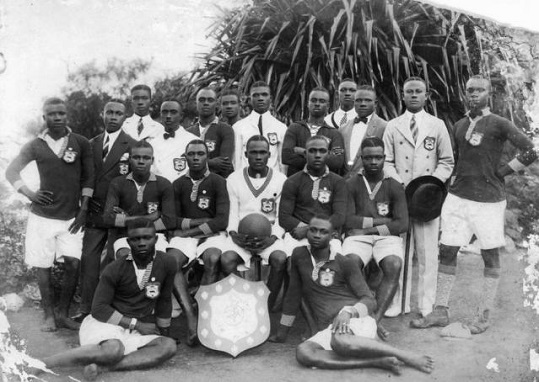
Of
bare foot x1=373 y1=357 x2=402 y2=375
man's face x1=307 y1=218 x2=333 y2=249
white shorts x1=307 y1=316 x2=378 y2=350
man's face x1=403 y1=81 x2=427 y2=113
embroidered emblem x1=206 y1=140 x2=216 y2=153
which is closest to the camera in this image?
bare foot x1=373 y1=357 x2=402 y2=375

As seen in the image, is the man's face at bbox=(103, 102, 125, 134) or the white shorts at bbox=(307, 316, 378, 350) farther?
the man's face at bbox=(103, 102, 125, 134)

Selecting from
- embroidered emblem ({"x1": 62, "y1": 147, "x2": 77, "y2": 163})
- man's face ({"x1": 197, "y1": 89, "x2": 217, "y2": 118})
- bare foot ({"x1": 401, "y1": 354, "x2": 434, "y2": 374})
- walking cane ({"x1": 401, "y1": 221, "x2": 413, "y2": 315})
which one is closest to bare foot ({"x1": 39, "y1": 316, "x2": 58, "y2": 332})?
embroidered emblem ({"x1": 62, "y1": 147, "x2": 77, "y2": 163})

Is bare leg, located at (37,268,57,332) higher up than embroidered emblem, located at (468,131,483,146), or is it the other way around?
embroidered emblem, located at (468,131,483,146)

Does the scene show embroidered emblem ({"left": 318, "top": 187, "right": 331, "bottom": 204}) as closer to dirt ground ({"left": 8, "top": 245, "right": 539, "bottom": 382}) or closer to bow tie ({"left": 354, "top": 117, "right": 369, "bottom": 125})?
bow tie ({"left": 354, "top": 117, "right": 369, "bottom": 125})

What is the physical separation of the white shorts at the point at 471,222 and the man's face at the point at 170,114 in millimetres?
2216

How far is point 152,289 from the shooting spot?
175 inches

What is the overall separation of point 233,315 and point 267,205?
3.03 feet

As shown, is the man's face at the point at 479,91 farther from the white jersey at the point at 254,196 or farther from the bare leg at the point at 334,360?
the bare leg at the point at 334,360

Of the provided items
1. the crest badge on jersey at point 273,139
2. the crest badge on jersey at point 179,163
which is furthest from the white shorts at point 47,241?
the crest badge on jersey at point 273,139

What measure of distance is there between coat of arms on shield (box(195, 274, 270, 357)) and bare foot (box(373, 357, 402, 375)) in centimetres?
81

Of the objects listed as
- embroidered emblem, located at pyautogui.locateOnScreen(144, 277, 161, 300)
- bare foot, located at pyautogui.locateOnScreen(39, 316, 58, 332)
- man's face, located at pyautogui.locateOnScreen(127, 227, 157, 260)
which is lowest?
bare foot, located at pyautogui.locateOnScreen(39, 316, 58, 332)

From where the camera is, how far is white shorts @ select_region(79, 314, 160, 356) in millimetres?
4289

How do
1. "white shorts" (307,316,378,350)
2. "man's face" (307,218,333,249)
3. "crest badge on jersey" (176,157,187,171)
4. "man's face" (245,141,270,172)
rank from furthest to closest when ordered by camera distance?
"crest badge on jersey" (176,157,187,171) → "man's face" (245,141,270,172) → "man's face" (307,218,333,249) → "white shorts" (307,316,378,350)

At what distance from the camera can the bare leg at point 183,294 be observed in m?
4.73
